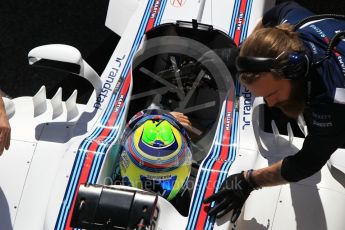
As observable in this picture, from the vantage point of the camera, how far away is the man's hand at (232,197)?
2.64 meters

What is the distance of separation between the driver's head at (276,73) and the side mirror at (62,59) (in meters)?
1.13

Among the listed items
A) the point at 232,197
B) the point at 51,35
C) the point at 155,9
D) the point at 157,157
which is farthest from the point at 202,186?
the point at 51,35

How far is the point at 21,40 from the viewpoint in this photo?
180 inches

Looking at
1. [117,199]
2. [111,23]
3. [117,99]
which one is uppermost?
[111,23]

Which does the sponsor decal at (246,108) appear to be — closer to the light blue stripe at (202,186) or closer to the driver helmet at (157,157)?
the light blue stripe at (202,186)

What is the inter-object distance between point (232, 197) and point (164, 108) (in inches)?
36.8

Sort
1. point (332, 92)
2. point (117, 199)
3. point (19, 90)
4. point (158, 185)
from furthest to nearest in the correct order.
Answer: point (19, 90) → point (158, 185) → point (117, 199) → point (332, 92)

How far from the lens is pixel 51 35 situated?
15.1 ft

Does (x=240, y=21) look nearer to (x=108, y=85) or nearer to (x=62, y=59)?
(x=108, y=85)

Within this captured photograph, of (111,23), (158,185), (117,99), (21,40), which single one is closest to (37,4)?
(21,40)

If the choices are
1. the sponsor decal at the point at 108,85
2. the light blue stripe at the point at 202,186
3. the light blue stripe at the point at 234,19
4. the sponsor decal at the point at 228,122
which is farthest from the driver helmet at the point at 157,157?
the light blue stripe at the point at 234,19

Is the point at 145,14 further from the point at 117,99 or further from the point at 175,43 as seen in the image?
the point at 117,99

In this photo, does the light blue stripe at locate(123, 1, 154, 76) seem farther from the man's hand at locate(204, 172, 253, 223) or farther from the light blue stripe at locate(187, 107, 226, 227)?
the man's hand at locate(204, 172, 253, 223)

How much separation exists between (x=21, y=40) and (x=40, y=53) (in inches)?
61.3
